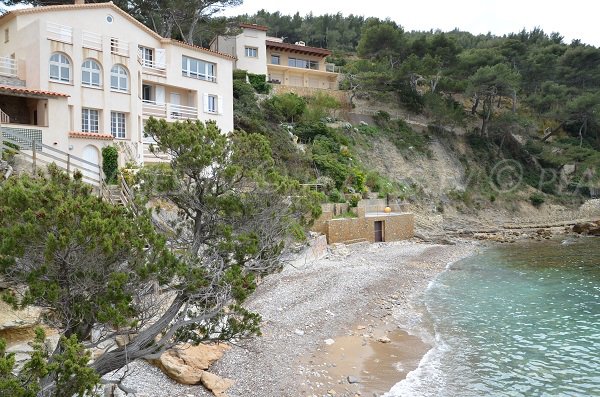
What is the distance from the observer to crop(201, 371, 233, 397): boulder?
443 inches

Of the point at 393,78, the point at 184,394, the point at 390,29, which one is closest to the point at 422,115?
the point at 393,78

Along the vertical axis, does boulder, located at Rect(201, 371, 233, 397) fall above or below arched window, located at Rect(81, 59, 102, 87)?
below

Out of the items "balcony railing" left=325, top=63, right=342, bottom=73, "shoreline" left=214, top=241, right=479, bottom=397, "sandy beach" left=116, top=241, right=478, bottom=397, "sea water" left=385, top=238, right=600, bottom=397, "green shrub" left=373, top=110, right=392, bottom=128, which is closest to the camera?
"sandy beach" left=116, top=241, right=478, bottom=397

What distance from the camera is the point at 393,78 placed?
2186 inches

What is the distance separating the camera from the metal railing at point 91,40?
1025 inches

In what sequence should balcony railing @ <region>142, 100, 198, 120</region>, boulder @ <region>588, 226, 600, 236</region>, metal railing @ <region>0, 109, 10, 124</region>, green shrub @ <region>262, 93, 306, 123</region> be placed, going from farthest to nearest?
boulder @ <region>588, 226, 600, 236</region>, green shrub @ <region>262, 93, 306, 123</region>, balcony railing @ <region>142, 100, 198, 120</region>, metal railing @ <region>0, 109, 10, 124</region>

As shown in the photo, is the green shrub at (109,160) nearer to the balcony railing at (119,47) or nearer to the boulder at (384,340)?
the balcony railing at (119,47)

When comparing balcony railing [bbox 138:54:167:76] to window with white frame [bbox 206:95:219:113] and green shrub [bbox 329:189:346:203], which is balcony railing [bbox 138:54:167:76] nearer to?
window with white frame [bbox 206:95:219:113]

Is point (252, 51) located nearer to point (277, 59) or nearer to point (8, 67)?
point (277, 59)

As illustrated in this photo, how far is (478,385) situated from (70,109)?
22.8m

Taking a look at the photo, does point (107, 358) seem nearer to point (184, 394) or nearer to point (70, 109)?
point (184, 394)

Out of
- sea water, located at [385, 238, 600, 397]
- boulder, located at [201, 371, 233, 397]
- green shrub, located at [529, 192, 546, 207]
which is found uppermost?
green shrub, located at [529, 192, 546, 207]

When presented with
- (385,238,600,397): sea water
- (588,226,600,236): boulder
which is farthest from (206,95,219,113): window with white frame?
(588,226,600,236): boulder

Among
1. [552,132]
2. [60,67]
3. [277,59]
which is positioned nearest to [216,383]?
[60,67]
